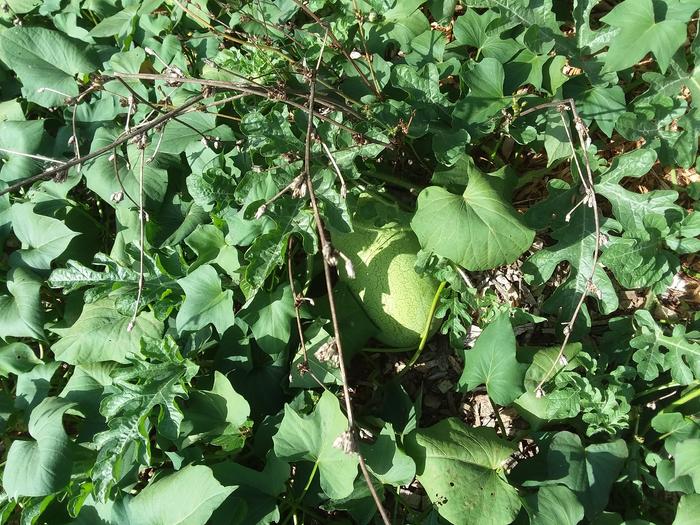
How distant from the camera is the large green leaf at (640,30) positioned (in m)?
2.09

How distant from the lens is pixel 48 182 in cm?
291

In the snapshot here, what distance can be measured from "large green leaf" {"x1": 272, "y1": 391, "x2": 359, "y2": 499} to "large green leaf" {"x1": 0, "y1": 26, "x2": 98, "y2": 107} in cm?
184

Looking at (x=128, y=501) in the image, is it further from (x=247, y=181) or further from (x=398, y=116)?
(x=398, y=116)

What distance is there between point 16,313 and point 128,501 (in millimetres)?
997

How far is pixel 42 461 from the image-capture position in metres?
2.36

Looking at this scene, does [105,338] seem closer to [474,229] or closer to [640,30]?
[474,229]

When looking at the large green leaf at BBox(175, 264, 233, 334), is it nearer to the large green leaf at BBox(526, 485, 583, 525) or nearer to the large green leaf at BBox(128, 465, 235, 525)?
the large green leaf at BBox(128, 465, 235, 525)

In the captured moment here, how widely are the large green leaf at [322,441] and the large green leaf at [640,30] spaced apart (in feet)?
4.86

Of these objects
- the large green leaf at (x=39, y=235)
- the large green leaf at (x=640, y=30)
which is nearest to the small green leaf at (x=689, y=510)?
the large green leaf at (x=640, y=30)

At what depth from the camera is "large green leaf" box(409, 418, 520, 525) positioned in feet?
6.81

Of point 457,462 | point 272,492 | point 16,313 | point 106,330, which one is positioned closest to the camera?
point 457,462

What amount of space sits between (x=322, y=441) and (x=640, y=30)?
1729 millimetres

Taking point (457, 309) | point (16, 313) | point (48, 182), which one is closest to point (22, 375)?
point (16, 313)

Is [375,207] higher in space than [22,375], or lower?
higher
